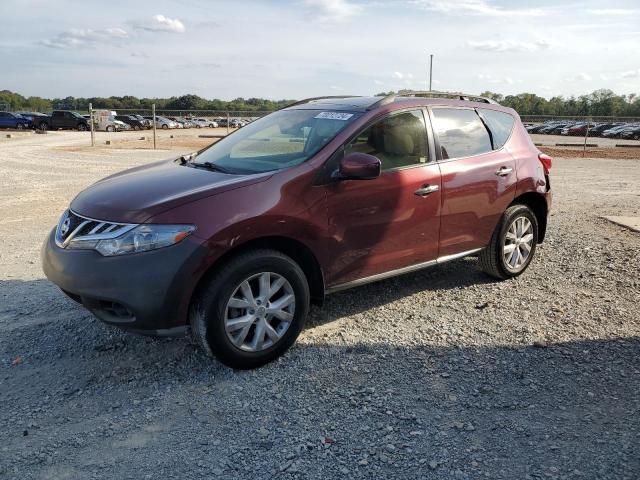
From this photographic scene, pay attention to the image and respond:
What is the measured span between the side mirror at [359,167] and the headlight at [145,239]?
1175mm

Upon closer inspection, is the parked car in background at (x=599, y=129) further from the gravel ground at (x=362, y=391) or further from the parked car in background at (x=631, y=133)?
the gravel ground at (x=362, y=391)

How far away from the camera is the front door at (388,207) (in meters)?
4.12

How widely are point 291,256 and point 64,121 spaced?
45.4 meters

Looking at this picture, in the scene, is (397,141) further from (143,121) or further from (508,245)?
(143,121)

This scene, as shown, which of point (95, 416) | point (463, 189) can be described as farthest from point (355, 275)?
point (95, 416)

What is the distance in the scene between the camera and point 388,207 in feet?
14.2

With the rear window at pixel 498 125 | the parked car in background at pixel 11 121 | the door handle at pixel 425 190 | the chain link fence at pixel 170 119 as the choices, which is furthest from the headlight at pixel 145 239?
the parked car in background at pixel 11 121

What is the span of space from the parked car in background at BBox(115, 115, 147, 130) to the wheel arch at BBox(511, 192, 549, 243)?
49.1 metres

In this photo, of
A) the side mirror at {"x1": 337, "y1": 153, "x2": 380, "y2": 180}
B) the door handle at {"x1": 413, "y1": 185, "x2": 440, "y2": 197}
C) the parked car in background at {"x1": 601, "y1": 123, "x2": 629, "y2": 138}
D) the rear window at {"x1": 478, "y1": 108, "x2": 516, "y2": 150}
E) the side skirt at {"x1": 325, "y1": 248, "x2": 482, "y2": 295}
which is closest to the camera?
the side mirror at {"x1": 337, "y1": 153, "x2": 380, "y2": 180}

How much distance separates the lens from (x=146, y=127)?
52.5 meters

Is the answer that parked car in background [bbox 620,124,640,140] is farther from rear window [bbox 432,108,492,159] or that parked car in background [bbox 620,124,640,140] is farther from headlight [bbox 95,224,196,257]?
headlight [bbox 95,224,196,257]

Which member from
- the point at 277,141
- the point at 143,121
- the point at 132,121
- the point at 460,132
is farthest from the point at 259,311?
the point at 143,121

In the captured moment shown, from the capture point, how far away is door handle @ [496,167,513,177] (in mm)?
5172

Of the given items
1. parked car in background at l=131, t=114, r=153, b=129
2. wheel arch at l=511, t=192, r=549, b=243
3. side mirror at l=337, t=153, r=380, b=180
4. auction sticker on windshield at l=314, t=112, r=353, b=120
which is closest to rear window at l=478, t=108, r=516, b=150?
wheel arch at l=511, t=192, r=549, b=243
